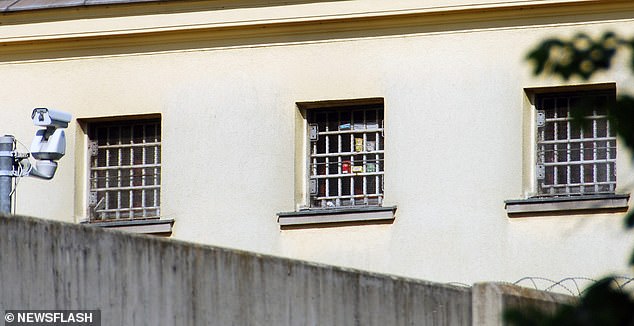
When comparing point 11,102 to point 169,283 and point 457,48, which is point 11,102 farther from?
point 169,283

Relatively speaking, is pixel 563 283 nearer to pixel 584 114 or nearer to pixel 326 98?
pixel 326 98

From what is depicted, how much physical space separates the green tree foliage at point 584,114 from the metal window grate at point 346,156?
12.6 meters

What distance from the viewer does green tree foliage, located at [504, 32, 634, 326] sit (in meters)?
5.53

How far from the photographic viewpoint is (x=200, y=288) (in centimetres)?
1106

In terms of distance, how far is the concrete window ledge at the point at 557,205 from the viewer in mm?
17062

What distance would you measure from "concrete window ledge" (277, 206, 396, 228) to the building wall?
0.09 meters

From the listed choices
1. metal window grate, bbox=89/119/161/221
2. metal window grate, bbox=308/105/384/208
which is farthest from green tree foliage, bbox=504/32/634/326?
metal window grate, bbox=89/119/161/221

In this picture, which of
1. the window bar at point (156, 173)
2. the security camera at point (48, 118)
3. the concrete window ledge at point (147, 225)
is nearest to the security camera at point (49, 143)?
the security camera at point (48, 118)

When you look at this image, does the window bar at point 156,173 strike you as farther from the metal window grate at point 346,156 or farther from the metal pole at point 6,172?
the metal pole at point 6,172

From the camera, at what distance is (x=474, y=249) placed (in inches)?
682

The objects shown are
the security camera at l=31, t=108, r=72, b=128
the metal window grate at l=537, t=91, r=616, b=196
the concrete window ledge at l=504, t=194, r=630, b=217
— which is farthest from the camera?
the metal window grate at l=537, t=91, r=616, b=196

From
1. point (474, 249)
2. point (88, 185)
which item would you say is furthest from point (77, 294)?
point (88, 185)

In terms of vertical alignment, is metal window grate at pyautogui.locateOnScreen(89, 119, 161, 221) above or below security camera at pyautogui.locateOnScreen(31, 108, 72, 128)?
below

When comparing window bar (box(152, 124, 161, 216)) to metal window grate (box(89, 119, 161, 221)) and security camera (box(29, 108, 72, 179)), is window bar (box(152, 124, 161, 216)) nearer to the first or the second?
metal window grate (box(89, 119, 161, 221))
